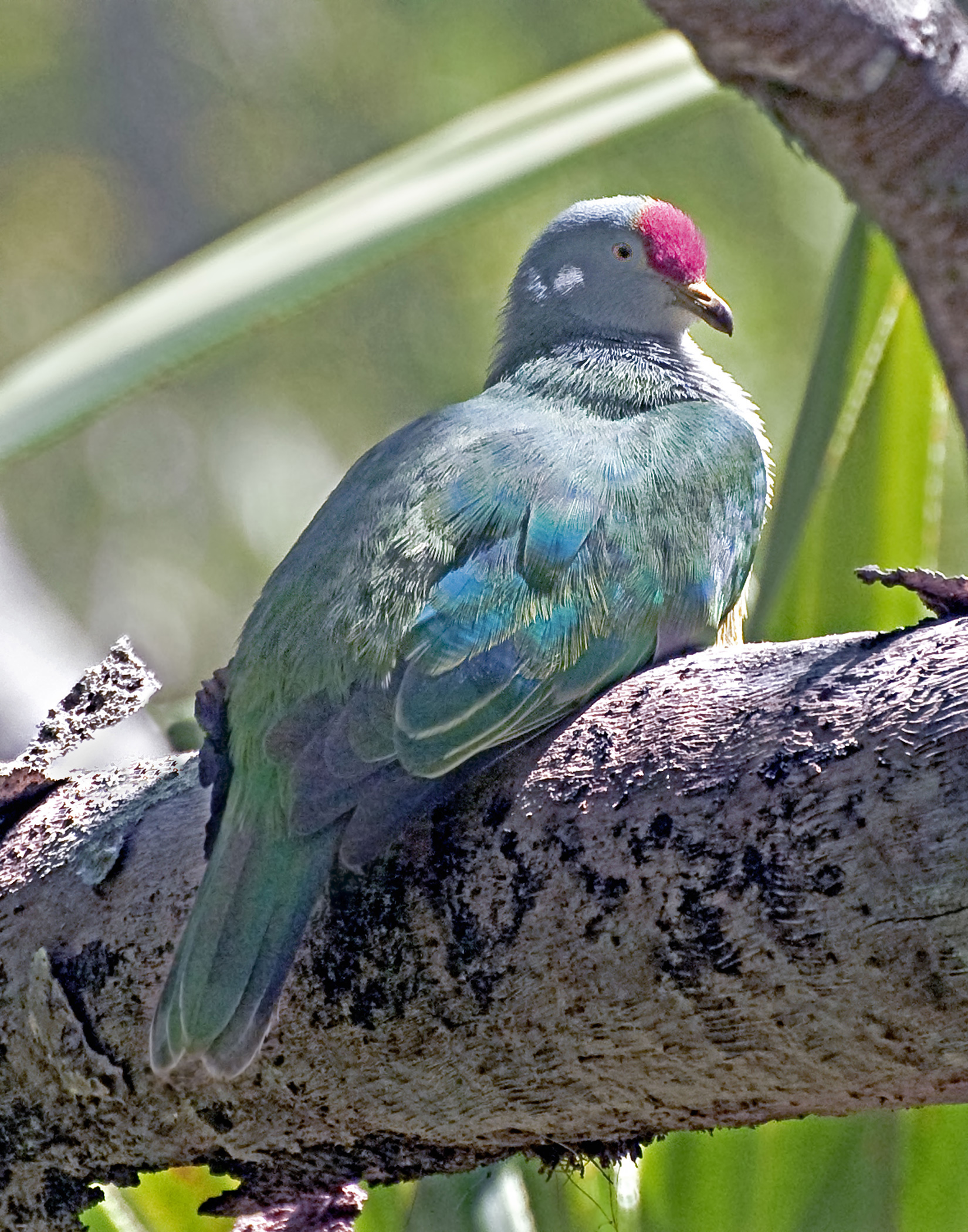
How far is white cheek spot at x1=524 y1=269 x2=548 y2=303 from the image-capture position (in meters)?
3.08

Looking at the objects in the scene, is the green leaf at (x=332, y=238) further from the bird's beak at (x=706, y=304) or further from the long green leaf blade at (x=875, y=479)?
the long green leaf blade at (x=875, y=479)

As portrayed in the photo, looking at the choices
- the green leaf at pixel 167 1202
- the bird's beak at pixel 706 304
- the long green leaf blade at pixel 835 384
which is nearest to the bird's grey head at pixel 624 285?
the bird's beak at pixel 706 304

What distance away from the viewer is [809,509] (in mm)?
2707

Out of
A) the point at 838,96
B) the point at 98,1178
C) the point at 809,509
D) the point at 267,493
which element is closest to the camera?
the point at 838,96

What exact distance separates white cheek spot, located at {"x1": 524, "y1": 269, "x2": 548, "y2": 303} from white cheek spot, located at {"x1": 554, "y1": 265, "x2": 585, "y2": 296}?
3 cm

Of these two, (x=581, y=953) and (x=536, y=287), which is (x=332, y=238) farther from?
(x=581, y=953)

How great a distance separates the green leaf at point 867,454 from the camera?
2.83m

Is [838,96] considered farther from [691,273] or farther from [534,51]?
[534,51]

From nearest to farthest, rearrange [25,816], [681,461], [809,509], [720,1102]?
[720,1102]
[25,816]
[681,461]
[809,509]

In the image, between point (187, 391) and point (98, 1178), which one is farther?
point (187, 391)

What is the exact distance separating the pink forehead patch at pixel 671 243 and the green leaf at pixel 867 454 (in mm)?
278

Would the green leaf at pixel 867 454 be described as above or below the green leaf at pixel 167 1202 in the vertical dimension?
above

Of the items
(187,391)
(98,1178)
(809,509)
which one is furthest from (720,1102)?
(187,391)

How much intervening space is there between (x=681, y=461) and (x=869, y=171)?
71 cm
